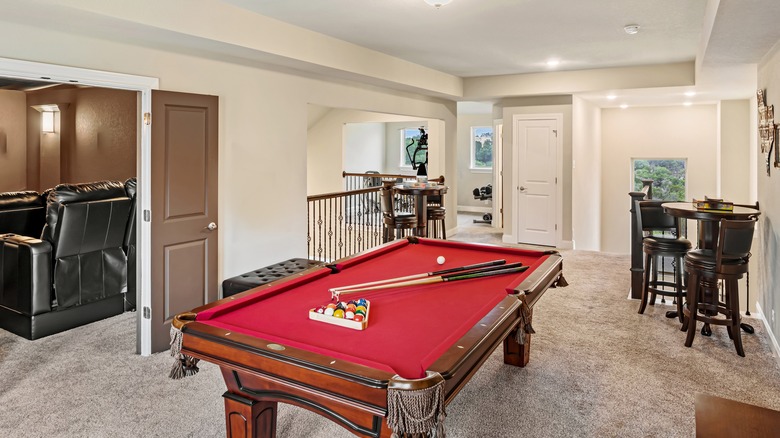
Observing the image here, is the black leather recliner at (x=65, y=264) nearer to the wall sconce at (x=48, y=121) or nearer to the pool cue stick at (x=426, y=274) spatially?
the pool cue stick at (x=426, y=274)

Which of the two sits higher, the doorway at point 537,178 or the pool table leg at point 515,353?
the doorway at point 537,178

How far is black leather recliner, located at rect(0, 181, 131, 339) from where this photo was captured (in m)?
4.01

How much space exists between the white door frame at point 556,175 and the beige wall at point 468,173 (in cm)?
428

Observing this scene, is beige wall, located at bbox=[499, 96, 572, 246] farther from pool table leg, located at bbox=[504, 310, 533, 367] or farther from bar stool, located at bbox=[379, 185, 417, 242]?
pool table leg, located at bbox=[504, 310, 533, 367]

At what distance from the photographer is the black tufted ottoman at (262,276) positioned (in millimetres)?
4246

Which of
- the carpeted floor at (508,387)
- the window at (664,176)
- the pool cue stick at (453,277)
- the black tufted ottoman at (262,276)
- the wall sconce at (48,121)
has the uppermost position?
the wall sconce at (48,121)

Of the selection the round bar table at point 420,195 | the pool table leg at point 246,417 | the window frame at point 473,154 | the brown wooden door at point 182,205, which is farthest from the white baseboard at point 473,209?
the pool table leg at point 246,417

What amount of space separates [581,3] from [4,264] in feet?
17.1

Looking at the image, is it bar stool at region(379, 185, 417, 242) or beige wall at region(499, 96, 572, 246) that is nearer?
bar stool at region(379, 185, 417, 242)

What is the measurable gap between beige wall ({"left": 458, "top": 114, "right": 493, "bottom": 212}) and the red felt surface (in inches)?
385

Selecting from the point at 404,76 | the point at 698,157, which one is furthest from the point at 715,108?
the point at 404,76

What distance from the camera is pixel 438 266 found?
3.00m

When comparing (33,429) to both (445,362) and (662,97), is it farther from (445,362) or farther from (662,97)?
(662,97)

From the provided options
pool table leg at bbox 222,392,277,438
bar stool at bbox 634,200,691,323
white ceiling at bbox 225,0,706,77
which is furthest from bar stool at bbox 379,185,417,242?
pool table leg at bbox 222,392,277,438
